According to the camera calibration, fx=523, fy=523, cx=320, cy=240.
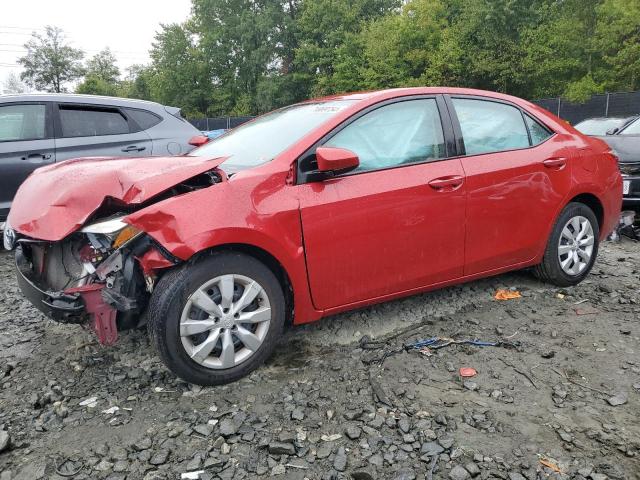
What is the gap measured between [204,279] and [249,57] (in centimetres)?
4786

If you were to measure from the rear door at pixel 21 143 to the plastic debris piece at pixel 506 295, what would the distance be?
15.4ft

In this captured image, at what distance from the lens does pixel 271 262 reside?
112 inches

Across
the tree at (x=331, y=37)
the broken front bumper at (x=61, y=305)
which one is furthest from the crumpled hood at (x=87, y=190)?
the tree at (x=331, y=37)

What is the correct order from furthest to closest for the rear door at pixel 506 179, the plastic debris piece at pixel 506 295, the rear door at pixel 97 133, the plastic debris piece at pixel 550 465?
the rear door at pixel 97 133
the plastic debris piece at pixel 506 295
the rear door at pixel 506 179
the plastic debris piece at pixel 550 465

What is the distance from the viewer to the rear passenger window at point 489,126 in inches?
138

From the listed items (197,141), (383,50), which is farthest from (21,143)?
(383,50)

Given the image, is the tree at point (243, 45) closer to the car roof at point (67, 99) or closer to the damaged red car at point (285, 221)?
the car roof at point (67, 99)

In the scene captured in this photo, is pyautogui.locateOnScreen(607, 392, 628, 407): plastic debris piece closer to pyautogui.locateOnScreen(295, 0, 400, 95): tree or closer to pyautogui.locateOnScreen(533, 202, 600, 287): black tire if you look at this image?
pyautogui.locateOnScreen(533, 202, 600, 287): black tire

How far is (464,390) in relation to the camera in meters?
2.69

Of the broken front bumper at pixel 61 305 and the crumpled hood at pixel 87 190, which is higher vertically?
the crumpled hood at pixel 87 190

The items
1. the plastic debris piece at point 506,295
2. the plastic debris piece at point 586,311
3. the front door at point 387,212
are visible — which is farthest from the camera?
the plastic debris piece at point 506,295

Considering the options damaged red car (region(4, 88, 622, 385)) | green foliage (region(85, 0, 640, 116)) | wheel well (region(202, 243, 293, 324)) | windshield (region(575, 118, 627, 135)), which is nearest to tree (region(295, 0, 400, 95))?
green foliage (region(85, 0, 640, 116))

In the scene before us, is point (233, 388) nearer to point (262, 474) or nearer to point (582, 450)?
point (262, 474)

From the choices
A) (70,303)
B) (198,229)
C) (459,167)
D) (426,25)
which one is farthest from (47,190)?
(426,25)
